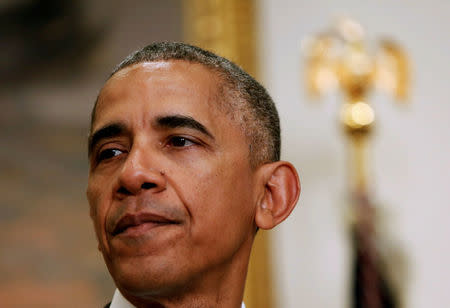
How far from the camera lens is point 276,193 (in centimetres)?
203

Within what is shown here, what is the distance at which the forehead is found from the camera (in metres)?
1.78

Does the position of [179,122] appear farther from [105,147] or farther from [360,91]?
[360,91]

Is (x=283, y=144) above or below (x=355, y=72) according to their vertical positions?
below

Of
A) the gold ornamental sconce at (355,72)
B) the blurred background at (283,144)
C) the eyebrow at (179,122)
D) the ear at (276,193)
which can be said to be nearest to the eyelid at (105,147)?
the eyebrow at (179,122)

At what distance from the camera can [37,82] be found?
16.1 feet

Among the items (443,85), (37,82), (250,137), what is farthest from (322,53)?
(250,137)

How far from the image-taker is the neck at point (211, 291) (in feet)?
5.57

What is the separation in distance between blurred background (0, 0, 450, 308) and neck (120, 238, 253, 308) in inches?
119

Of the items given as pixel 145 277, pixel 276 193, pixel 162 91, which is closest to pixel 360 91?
pixel 276 193

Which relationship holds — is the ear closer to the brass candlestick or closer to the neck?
the neck

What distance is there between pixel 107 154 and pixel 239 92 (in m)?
0.41

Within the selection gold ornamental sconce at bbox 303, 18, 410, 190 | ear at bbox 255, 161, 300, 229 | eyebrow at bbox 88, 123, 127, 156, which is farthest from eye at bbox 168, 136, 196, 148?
gold ornamental sconce at bbox 303, 18, 410, 190

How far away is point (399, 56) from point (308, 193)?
1.37 m

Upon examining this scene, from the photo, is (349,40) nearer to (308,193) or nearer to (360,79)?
(360,79)
